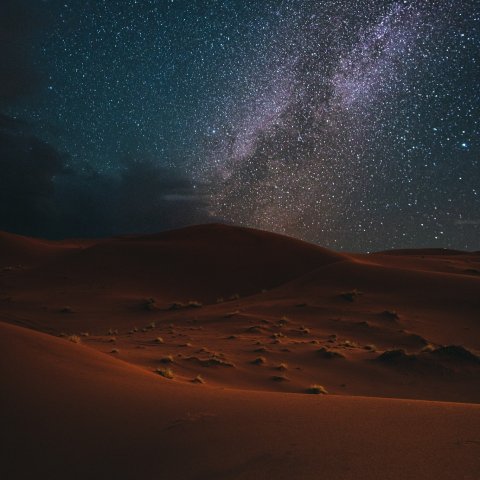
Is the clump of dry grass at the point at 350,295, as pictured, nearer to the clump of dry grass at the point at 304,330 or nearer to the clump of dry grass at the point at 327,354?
the clump of dry grass at the point at 304,330

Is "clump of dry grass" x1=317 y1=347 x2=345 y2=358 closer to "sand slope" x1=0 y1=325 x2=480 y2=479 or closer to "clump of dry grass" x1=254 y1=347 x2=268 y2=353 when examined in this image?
"clump of dry grass" x1=254 y1=347 x2=268 y2=353

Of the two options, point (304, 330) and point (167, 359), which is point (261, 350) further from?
point (304, 330)

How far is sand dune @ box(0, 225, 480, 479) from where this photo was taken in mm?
3537

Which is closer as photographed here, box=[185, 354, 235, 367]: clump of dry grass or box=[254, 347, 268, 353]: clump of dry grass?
box=[185, 354, 235, 367]: clump of dry grass

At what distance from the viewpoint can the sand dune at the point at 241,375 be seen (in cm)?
354

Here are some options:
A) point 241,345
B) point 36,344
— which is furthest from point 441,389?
point 36,344

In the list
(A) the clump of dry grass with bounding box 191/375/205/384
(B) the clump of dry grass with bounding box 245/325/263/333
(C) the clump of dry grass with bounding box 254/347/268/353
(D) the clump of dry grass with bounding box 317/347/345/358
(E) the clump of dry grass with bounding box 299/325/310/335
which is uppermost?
(E) the clump of dry grass with bounding box 299/325/310/335

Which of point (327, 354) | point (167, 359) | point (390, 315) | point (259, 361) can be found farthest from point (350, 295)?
point (167, 359)

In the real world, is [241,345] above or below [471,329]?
below

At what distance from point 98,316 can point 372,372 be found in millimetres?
13736

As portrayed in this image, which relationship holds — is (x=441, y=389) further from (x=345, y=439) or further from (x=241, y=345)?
(x=345, y=439)

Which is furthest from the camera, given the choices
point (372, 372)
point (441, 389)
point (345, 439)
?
point (372, 372)

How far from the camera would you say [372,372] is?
10.7 meters

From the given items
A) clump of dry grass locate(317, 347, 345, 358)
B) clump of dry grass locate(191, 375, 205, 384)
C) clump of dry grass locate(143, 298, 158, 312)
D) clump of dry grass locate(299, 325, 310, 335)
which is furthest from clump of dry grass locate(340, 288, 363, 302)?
clump of dry grass locate(191, 375, 205, 384)
